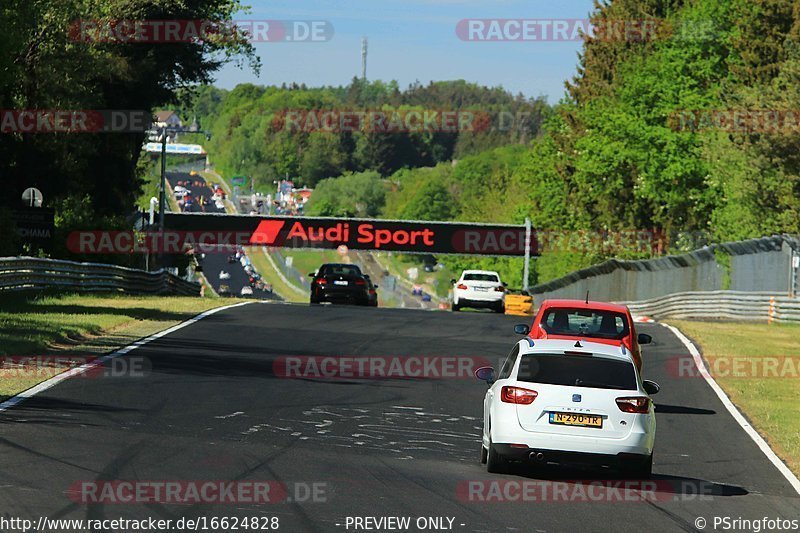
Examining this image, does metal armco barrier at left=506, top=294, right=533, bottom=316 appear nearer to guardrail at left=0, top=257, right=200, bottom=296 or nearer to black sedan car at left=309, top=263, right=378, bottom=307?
black sedan car at left=309, top=263, right=378, bottom=307

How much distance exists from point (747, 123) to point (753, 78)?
9.50 meters

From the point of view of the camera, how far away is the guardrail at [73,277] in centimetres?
3275

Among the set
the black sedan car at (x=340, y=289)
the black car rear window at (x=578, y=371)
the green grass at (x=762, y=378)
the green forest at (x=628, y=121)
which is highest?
the green forest at (x=628, y=121)

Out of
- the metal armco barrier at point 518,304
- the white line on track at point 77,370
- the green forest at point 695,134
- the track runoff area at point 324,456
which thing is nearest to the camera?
the track runoff area at point 324,456

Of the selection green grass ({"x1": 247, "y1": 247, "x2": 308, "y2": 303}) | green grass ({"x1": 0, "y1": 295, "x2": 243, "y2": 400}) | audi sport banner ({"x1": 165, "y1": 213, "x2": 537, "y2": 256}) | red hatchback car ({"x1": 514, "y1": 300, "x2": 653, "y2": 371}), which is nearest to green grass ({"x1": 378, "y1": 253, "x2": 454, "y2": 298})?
green grass ({"x1": 247, "y1": 247, "x2": 308, "y2": 303})

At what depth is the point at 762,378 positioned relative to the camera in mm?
25172

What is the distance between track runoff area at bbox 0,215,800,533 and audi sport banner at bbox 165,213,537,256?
46470 millimetres

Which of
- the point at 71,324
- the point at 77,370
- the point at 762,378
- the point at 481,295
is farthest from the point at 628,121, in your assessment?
→ the point at 77,370

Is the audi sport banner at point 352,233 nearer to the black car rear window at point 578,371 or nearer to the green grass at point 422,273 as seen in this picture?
the black car rear window at point 578,371

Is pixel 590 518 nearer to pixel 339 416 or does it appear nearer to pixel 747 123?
pixel 339 416

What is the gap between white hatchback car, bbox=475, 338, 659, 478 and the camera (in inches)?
496

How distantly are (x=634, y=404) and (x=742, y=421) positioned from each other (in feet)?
22.5

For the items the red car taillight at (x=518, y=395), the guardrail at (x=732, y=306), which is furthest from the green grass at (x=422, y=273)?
the red car taillight at (x=518, y=395)

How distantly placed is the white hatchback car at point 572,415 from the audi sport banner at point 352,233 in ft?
194
